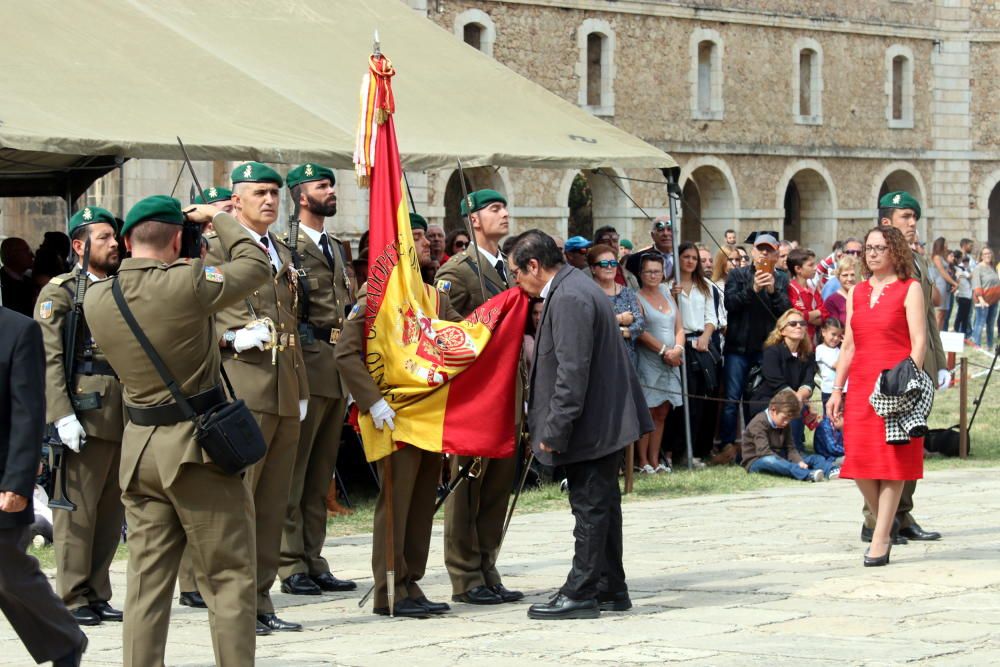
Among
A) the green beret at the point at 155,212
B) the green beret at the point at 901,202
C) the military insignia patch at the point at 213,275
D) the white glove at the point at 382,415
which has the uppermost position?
the green beret at the point at 901,202

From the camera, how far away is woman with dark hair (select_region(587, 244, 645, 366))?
42.0 feet

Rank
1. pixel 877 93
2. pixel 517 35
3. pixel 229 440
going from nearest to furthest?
pixel 229 440 → pixel 517 35 → pixel 877 93

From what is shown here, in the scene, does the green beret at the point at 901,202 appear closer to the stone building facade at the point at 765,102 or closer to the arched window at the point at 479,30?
the stone building facade at the point at 765,102

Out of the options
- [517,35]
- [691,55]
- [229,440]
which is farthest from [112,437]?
[691,55]

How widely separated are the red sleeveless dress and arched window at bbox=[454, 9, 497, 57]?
2603 centimetres

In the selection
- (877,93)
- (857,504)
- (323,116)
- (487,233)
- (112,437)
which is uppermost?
(877,93)

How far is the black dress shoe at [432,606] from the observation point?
800 centimetres

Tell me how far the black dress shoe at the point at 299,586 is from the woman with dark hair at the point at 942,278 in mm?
19841

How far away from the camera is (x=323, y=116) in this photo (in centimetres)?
1142

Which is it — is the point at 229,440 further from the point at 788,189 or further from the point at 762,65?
the point at 788,189

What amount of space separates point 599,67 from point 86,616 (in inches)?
1219

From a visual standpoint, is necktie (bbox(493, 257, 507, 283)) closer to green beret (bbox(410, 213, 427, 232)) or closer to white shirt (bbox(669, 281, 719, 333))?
green beret (bbox(410, 213, 427, 232))

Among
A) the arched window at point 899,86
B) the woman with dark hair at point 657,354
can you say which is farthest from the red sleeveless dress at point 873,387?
the arched window at point 899,86

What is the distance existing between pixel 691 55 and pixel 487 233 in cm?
3151
